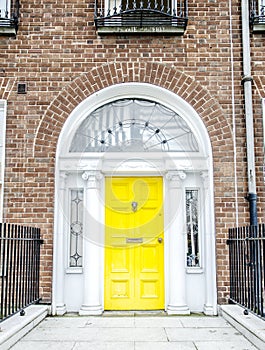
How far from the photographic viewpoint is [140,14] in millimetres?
7266

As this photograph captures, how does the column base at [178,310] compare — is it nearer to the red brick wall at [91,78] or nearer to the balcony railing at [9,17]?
the red brick wall at [91,78]

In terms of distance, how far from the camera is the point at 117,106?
730 centimetres

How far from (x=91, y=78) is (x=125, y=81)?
558mm

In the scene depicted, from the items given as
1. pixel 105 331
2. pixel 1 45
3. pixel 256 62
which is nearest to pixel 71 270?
pixel 105 331

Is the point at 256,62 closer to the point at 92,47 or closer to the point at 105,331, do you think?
the point at 92,47

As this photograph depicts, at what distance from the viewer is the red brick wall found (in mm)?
6777

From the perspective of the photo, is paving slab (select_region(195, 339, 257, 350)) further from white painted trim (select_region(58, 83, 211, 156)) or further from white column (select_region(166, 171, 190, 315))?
white painted trim (select_region(58, 83, 211, 156))

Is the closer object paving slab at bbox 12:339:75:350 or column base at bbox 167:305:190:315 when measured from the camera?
paving slab at bbox 12:339:75:350

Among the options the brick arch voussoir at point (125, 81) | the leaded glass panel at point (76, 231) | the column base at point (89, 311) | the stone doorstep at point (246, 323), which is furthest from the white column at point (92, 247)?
the stone doorstep at point (246, 323)

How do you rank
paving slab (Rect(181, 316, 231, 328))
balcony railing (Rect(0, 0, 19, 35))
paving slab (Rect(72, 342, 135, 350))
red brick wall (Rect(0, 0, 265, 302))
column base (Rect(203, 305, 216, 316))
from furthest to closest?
balcony railing (Rect(0, 0, 19, 35))
red brick wall (Rect(0, 0, 265, 302))
column base (Rect(203, 305, 216, 316))
paving slab (Rect(181, 316, 231, 328))
paving slab (Rect(72, 342, 135, 350))

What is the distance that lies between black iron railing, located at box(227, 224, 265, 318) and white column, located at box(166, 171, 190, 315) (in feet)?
2.42

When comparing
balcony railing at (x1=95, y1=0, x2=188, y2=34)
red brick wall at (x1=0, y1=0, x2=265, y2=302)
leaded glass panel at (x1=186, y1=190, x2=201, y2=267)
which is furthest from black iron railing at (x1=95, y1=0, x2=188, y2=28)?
leaded glass panel at (x1=186, y1=190, x2=201, y2=267)

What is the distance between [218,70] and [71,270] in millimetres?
4032

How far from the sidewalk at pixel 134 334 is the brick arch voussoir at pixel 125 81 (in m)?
2.66
